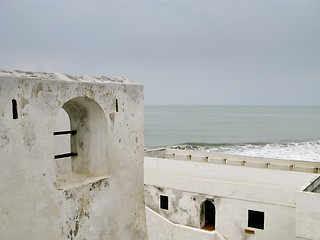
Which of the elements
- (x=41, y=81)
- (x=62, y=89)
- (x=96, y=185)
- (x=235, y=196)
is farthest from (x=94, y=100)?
(x=235, y=196)

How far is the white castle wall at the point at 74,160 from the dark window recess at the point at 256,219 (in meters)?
7.29

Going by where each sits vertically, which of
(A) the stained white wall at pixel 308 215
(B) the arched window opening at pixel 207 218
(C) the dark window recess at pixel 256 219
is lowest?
(B) the arched window opening at pixel 207 218

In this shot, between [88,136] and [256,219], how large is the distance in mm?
8433

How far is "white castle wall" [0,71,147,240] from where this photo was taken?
3137 mm

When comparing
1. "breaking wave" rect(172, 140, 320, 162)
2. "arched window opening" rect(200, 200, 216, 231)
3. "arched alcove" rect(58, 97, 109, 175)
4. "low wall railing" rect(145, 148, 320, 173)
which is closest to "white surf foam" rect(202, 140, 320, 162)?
"breaking wave" rect(172, 140, 320, 162)

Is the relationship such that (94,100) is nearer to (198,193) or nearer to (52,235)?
(52,235)

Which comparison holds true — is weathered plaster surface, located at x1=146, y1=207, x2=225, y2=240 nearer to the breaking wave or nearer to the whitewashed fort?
the whitewashed fort

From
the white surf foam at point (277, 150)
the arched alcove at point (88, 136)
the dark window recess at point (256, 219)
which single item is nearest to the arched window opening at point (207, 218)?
the dark window recess at point (256, 219)

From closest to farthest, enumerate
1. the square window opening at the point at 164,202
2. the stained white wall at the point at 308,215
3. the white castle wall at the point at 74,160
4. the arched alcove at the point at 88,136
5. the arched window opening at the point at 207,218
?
the white castle wall at the point at 74,160 < the arched alcove at the point at 88,136 < the stained white wall at the point at 308,215 < the arched window opening at the point at 207,218 < the square window opening at the point at 164,202

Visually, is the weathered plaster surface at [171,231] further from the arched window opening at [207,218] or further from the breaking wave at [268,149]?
the breaking wave at [268,149]

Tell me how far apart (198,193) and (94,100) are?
29.1 feet

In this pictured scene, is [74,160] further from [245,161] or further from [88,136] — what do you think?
[245,161]

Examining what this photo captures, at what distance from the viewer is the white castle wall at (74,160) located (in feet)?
10.3

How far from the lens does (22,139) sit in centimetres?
320
